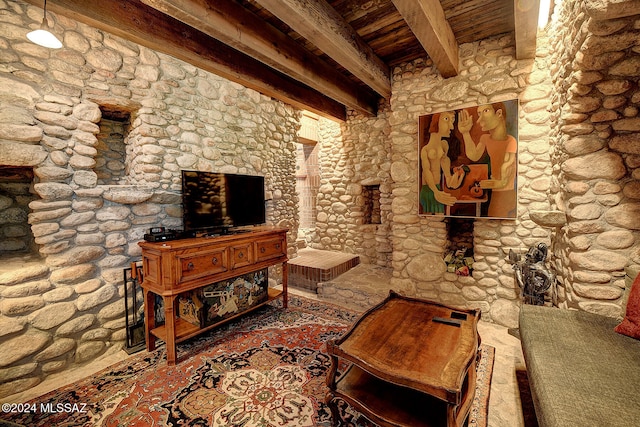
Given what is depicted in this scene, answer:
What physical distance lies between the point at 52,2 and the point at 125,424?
271cm

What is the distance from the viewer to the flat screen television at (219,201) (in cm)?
248

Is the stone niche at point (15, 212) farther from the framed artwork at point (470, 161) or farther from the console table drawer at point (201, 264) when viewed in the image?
the framed artwork at point (470, 161)

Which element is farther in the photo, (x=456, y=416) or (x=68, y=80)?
(x=68, y=80)

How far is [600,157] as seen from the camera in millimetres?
1765

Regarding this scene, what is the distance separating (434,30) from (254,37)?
1490 mm

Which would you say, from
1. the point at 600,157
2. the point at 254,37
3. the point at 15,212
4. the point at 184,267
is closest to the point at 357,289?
the point at 184,267

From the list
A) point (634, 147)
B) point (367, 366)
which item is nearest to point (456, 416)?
point (367, 366)

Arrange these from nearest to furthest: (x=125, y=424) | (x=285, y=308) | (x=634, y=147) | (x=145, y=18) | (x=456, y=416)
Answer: (x=456, y=416) → (x=125, y=424) → (x=634, y=147) → (x=145, y=18) → (x=285, y=308)

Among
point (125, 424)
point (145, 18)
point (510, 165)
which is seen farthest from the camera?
point (510, 165)

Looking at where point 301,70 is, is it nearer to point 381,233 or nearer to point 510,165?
point 510,165

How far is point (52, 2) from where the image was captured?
170cm

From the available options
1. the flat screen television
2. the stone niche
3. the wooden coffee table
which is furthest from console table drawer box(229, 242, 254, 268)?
the stone niche

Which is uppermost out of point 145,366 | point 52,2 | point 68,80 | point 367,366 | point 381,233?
point 52,2

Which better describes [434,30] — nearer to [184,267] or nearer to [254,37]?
[254,37]
